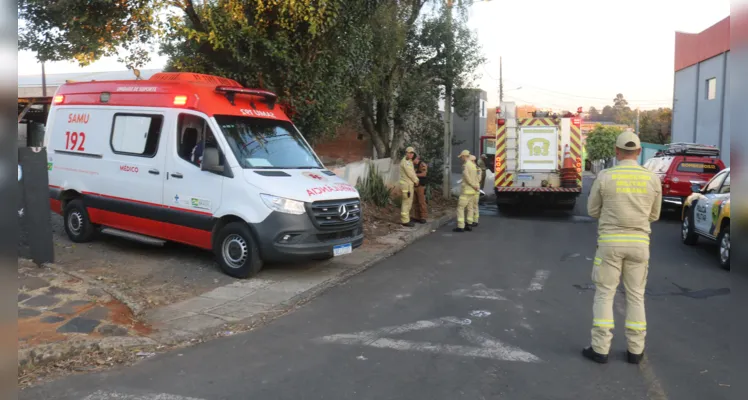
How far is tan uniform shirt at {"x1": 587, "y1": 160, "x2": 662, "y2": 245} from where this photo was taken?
200 inches

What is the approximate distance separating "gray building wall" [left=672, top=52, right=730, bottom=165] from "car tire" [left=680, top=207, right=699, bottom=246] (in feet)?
55.2

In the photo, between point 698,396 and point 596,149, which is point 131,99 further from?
point 596,149

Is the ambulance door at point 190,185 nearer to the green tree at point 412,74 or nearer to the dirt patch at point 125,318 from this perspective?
the dirt patch at point 125,318

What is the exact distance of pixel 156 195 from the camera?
28.2ft

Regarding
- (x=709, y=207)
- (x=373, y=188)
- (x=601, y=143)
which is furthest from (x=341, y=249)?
(x=601, y=143)

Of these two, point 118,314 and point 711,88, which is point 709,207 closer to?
point 118,314

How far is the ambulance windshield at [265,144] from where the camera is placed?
8.15m

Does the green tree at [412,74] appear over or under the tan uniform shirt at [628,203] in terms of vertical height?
over

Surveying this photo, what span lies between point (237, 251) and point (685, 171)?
41.2 feet

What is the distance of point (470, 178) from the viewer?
13070mm

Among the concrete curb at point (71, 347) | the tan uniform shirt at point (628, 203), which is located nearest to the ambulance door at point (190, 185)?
the concrete curb at point (71, 347)

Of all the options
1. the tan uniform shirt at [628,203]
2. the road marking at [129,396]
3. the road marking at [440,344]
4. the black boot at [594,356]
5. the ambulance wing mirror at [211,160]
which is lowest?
the road marking at [440,344]

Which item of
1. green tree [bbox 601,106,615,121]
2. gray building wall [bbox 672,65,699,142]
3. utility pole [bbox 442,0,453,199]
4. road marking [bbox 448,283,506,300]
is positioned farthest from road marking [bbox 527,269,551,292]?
green tree [bbox 601,106,615,121]

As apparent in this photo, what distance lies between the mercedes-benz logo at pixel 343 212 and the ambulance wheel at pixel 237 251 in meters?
1.23
